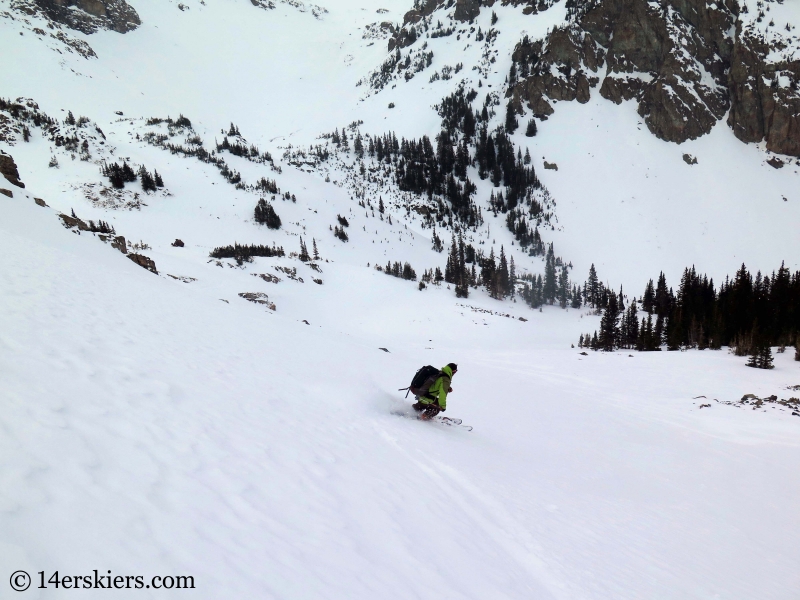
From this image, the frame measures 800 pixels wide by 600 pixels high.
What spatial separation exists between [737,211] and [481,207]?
5016 centimetres

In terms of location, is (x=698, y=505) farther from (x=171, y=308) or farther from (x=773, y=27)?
(x=773, y=27)

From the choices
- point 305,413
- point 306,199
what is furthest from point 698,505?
point 306,199

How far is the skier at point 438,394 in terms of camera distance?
26.2ft

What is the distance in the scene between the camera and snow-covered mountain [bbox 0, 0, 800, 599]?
2947 millimetres

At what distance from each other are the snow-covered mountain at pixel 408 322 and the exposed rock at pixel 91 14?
148 cm

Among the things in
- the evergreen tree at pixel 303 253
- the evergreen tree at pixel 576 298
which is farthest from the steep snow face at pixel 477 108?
the evergreen tree at pixel 303 253

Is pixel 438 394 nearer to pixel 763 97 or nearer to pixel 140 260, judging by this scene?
pixel 140 260

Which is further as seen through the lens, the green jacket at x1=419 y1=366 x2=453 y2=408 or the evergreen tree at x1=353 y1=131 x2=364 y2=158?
the evergreen tree at x1=353 y1=131 x2=364 y2=158

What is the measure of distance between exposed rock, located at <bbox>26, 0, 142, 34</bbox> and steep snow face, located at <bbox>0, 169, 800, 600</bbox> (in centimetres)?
16026

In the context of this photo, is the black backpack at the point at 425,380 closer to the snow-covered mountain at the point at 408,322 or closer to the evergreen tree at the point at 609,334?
the snow-covered mountain at the point at 408,322

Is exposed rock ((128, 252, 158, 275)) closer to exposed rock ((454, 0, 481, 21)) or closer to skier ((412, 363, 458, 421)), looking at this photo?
skier ((412, 363, 458, 421))

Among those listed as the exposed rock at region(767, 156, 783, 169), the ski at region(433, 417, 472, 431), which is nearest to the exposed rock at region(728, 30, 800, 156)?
the exposed rock at region(767, 156, 783, 169)

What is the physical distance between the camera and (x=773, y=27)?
84500mm

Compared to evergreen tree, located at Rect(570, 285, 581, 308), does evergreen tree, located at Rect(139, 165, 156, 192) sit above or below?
above
